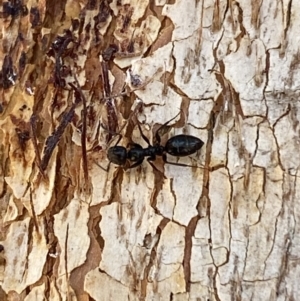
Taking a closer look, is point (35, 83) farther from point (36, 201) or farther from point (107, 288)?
point (107, 288)

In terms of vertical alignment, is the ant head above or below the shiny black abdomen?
below

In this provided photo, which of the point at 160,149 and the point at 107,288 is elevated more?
the point at 160,149

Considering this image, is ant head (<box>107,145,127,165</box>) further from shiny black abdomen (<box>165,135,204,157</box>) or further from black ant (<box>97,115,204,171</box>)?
shiny black abdomen (<box>165,135,204,157</box>)

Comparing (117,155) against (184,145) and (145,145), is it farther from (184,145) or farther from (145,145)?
(184,145)

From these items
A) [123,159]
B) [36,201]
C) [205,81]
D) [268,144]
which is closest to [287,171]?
[268,144]

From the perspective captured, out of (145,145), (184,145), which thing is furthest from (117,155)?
(184,145)

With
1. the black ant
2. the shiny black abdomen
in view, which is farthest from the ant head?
the shiny black abdomen
